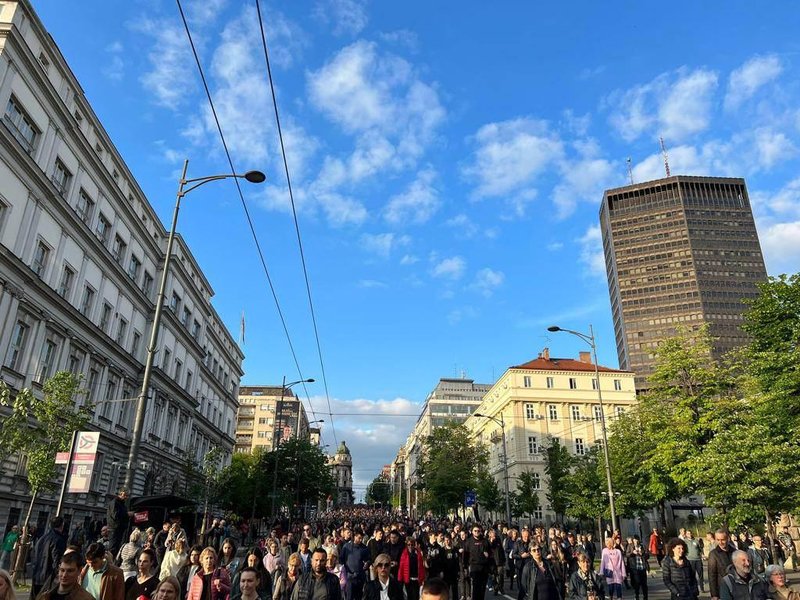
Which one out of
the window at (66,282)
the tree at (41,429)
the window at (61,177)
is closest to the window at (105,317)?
the window at (66,282)

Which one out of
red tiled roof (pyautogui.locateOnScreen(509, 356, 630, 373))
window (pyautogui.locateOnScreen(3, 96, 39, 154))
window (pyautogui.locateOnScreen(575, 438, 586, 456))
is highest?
red tiled roof (pyautogui.locateOnScreen(509, 356, 630, 373))

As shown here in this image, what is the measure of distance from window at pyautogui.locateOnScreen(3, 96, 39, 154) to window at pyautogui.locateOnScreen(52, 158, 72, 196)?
2277mm

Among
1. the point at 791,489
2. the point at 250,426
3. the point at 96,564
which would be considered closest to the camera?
the point at 96,564

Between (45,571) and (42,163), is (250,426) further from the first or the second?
(45,571)

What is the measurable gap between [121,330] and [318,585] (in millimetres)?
37075

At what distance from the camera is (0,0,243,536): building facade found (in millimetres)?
25359

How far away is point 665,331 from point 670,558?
499 ft

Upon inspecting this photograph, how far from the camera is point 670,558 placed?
1066cm

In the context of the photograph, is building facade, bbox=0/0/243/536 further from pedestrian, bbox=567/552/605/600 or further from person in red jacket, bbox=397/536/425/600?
pedestrian, bbox=567/552/605/600

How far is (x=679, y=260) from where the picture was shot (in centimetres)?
15212

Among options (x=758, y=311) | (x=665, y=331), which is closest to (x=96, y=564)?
(x=758, y=311)

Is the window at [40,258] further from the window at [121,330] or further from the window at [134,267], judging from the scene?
the window at [134,267]

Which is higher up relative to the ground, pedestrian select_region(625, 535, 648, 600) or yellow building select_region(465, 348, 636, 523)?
yellow building select_region(465, 348, 636, 523)

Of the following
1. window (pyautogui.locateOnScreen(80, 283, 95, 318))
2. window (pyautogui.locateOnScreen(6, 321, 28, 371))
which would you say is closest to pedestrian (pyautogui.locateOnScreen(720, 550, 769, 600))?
window (pyautogui.locateOnScreen(6, 321, 28, 371))
